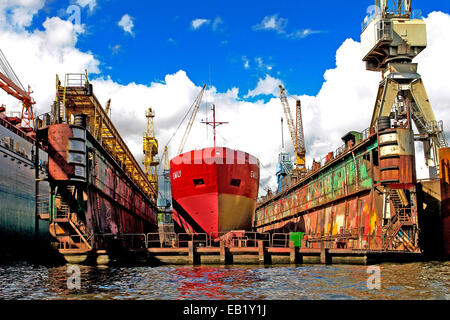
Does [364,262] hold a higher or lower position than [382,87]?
lower

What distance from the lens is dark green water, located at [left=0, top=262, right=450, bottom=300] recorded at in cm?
1313

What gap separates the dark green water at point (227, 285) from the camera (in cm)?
1313

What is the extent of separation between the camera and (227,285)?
15.4 m

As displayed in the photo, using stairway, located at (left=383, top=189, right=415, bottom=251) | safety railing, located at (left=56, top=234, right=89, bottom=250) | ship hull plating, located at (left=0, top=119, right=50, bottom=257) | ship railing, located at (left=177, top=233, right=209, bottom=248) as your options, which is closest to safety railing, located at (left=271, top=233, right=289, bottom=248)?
ship railing, located at (left=177, top=233, right=209, bottom=248)

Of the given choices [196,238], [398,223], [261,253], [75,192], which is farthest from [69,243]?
[398,223]

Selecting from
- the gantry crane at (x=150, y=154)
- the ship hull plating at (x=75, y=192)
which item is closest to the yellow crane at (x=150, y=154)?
the gantry crane at (x=150, y=154)

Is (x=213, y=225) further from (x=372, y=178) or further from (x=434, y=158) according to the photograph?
(x=434, y=158)

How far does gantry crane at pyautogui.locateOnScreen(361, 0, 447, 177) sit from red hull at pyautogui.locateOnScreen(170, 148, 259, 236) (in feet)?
61.9

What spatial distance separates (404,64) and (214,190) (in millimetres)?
27220

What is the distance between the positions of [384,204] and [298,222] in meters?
22.9
